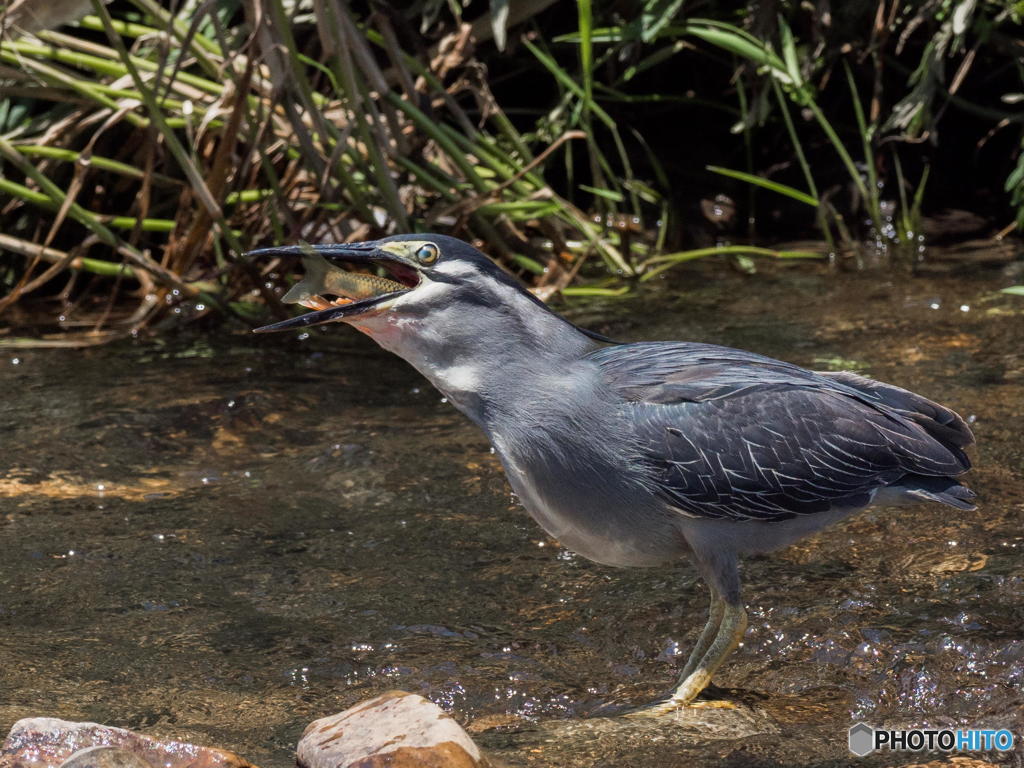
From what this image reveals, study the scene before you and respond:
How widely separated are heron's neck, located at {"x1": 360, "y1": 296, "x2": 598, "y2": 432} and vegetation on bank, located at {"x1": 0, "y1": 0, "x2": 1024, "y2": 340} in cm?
226

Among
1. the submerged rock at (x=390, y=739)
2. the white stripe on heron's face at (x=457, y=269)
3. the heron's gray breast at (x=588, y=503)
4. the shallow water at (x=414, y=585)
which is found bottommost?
the shallow water at (x=414, y=585)

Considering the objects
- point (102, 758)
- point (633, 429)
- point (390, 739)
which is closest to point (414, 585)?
point (633, 429)

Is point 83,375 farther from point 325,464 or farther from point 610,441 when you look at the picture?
point 610,441

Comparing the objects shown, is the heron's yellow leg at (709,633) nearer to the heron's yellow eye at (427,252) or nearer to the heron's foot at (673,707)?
the heron's foot at (673,707)

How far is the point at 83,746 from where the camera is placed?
2.69 metres

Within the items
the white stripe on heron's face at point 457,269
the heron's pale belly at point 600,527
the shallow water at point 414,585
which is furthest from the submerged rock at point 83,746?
the white stripe on heron's face at point 457,269

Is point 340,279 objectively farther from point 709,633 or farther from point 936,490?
point 936,490

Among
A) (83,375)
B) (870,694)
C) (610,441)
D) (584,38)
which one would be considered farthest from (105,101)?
(870,694)

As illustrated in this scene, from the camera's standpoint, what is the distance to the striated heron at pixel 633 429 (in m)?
3.19

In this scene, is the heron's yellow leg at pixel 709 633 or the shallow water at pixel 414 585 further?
the heron's yellow leg at pixel 709 633

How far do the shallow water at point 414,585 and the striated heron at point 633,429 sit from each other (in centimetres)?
25

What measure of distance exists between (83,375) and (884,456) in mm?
3458

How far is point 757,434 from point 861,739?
0.81m

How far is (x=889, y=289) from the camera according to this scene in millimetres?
6332
